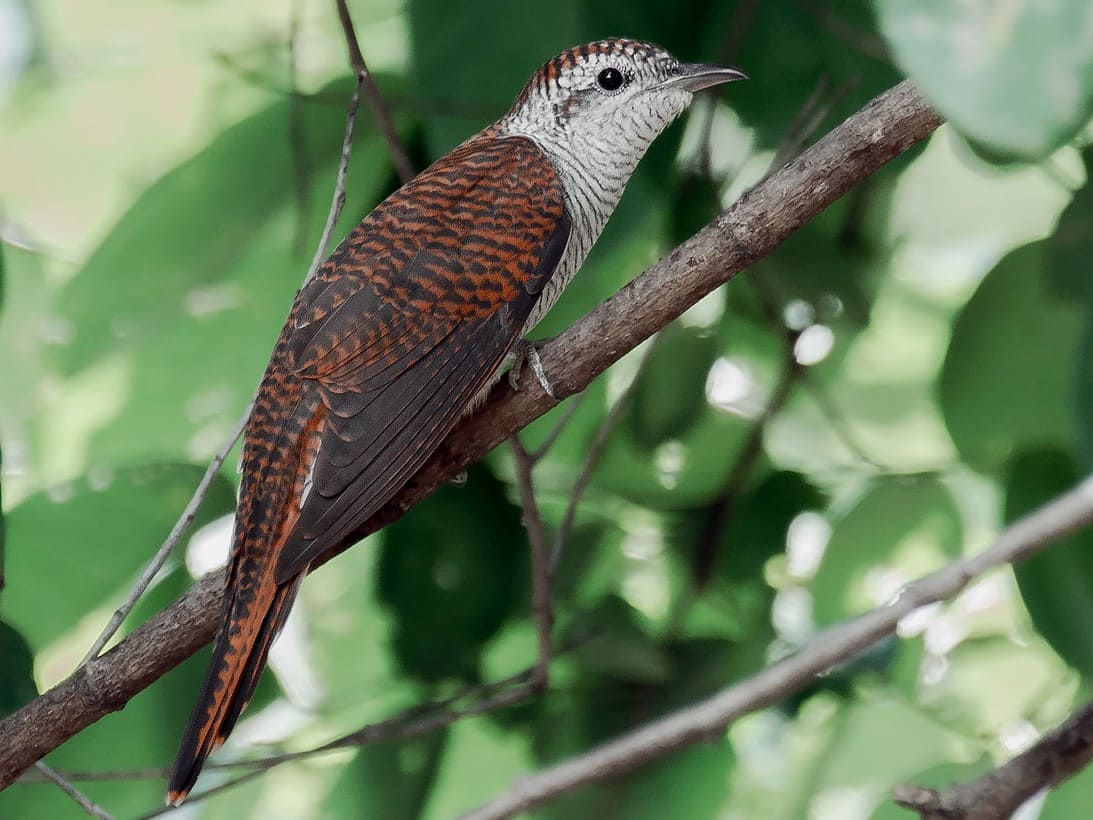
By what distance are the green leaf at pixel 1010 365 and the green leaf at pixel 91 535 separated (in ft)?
3.26

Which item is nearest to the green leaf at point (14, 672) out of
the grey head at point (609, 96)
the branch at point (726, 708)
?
the grey head at point (609, 96)

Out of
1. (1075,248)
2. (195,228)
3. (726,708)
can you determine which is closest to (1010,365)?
(1075,248)

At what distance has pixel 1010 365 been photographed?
1.71m

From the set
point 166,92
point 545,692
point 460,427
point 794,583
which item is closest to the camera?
point 460,427

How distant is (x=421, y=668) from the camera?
5.96ft

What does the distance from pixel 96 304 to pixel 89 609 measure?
432 millimetres

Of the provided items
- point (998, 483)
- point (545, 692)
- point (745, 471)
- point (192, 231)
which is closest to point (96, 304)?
point (192, 231)

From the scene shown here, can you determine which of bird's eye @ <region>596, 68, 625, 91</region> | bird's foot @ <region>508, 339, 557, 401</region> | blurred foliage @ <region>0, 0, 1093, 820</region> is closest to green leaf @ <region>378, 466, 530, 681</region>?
blurred foliage @ <region>0, 0, 1093, 820</region>

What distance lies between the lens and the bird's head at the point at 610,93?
1812mm

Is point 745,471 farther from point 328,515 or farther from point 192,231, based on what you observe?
point 192,231

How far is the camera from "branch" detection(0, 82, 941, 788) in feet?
4.13

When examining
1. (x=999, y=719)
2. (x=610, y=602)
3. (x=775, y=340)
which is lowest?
(x=999, y=719)

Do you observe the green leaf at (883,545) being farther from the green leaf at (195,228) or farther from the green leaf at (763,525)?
the green leaf at (195,228)

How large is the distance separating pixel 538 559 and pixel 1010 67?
1006 millimetres
